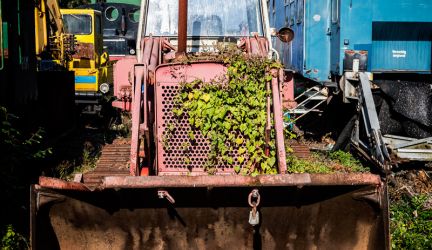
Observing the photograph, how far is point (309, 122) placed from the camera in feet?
47.9

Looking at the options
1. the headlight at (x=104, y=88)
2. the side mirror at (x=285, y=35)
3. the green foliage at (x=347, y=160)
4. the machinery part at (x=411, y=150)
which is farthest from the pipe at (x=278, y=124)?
the headlight at (x=104, y=88)

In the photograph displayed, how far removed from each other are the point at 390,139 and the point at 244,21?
11.3 feet

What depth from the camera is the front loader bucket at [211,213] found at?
5004 millimetres

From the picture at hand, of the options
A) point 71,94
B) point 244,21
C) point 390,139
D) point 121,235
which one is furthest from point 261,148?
point 71,94

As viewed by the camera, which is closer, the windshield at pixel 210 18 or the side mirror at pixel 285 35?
the side mirror at pixel 285 35

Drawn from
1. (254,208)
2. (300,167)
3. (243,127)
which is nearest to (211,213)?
(254,208)

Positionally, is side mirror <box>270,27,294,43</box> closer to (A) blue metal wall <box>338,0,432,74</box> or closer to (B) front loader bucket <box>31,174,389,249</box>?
(B) front loader bucket <box>31,174,389,249</box>

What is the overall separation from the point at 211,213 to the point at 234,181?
49 centimetres

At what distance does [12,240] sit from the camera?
6.23 meters

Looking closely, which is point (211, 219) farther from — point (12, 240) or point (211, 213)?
point (12, 240)

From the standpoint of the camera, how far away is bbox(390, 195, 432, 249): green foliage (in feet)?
21.0

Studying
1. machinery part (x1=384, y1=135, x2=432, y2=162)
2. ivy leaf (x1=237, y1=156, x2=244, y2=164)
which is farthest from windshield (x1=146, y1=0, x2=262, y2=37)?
machinery part (x1=384, y1=135, x2=432, y2=162)

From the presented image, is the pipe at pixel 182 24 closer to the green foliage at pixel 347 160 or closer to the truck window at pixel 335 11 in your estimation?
the green foliage at pixel 347 160

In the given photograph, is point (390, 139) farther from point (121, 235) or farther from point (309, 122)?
point (121, 235)
